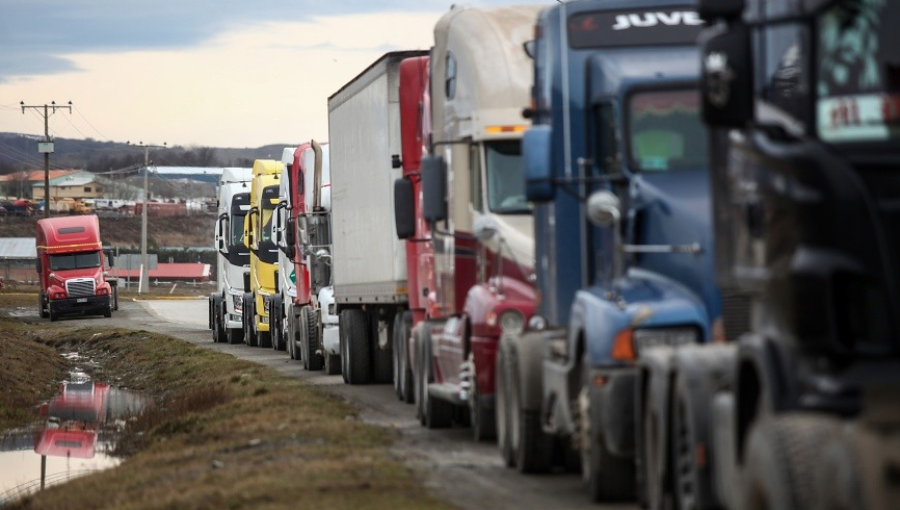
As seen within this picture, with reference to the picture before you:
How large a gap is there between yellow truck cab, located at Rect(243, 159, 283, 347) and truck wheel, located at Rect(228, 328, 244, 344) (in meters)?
2.76

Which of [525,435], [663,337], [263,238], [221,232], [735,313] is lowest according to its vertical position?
[525,435]

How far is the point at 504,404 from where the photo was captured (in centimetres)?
1468

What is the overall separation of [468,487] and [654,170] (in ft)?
9.31

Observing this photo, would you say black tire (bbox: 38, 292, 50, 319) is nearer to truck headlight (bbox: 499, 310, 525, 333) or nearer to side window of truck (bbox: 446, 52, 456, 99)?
side window of truck (bbox: 446, 52, 456, 99)

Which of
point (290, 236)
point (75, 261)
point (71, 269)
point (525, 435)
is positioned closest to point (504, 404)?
point (525, 435)

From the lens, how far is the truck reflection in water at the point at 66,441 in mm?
20125

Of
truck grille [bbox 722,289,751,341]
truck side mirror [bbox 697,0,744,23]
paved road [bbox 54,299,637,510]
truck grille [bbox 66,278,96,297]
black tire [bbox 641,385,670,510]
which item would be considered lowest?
paved road [bbox 54,299,637,510]

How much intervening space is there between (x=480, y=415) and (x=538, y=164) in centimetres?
428

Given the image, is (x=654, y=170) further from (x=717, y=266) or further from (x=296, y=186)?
(x=296, y=186)

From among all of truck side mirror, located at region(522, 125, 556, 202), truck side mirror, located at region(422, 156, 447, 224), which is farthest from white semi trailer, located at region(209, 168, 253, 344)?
truck side mirror, located at region(522, 125, 556, 202)

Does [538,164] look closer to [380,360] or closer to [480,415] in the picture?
[480,415]

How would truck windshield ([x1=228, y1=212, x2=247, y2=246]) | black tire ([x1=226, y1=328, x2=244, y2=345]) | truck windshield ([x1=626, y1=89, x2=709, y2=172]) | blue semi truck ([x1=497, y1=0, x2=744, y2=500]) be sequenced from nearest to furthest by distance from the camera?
blue semi truck ([x1=497, y1=0, x2=744, y2=500])
truck windshield ([x1=626, y1=89, x2=709, y2=172])
truck windshield ([x1=228, y1=212, x2=247, y2=246])
black tire ([x1=226, y1=328, x2=244, y2=345])

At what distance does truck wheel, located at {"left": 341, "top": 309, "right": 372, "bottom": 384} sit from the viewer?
27.1m

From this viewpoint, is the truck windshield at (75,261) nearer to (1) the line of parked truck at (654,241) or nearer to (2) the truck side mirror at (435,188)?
(1) the line of parked truck at (654,241)
